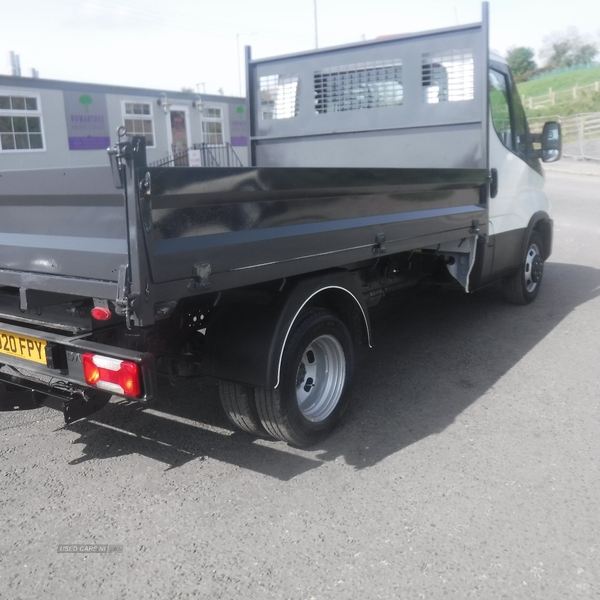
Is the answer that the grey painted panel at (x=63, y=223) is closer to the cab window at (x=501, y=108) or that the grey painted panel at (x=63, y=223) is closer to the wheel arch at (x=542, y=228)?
the cab window at (x=501, y=108)

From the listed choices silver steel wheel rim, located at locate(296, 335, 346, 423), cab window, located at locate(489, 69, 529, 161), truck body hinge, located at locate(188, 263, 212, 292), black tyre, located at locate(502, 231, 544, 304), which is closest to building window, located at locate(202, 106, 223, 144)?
black tyre, located at locate(502, 231, 544, 304)

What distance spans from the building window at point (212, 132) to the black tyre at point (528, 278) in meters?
17.5

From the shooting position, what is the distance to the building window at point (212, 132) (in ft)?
74.8

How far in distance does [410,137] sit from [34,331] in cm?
386

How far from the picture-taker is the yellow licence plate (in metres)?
3.23

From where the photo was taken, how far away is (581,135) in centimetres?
2623

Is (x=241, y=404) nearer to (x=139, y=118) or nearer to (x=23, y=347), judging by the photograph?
(x=23, y=347)

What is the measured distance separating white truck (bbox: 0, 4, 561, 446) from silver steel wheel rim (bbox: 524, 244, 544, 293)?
1486mm

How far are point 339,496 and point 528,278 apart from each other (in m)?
4.40

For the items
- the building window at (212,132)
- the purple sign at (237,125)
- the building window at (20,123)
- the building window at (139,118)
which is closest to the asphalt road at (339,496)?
the building window at (20,123)

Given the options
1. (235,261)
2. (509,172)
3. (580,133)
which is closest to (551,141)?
(509,172)

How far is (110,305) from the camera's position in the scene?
288cm

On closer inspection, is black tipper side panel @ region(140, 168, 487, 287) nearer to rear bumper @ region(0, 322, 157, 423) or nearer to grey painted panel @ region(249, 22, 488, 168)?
rear bumper @ region(0, 322, 157, 423)

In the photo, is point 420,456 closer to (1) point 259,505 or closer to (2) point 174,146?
(1) point 259,505
